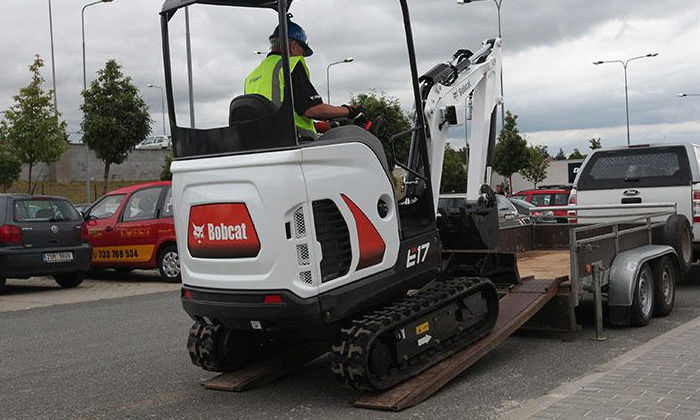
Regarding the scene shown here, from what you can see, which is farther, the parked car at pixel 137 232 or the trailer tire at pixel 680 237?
the parked car at pixel 137 232

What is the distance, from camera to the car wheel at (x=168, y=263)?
47.0 feet

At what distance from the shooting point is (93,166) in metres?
57.2

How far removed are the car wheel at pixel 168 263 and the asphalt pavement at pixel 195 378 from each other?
15.3 feet

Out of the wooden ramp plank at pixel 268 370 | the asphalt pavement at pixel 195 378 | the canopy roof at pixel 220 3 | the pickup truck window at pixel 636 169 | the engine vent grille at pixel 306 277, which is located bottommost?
the asphalt pavement at pixel 195 378

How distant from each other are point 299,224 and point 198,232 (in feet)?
2.66

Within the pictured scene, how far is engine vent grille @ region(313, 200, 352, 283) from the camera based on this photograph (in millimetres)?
5406

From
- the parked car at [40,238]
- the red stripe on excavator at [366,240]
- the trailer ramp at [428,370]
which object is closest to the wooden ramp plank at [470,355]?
the trailer ramp at [428,370]

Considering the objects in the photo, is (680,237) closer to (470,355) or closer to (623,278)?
(623,278)

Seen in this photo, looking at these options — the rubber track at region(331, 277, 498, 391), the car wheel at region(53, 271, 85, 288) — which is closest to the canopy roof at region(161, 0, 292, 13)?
the rubber track at region(331, 277, 498, 391)

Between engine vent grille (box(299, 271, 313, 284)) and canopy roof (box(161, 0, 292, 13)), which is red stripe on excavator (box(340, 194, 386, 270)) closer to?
engine vent grille (box(299, 271, 313, 284))

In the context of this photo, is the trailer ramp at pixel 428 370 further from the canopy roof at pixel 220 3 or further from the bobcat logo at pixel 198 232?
the canopy roof at pixel 220 3

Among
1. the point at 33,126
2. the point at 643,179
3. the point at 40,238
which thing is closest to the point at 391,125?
the point at 643,179

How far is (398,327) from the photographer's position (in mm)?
5688

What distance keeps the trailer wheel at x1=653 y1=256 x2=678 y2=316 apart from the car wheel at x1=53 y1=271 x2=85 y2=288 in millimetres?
9916
